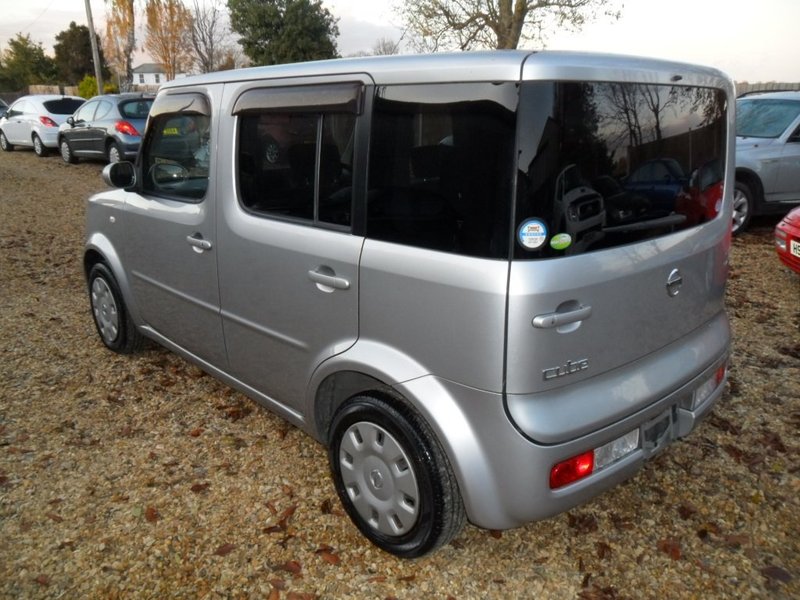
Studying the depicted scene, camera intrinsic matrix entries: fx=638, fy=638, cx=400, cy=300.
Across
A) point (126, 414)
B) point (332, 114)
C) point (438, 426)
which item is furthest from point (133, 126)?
point (438, 426)

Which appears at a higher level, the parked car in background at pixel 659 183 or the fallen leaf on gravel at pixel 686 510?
the parked car in background at pixel 659 183

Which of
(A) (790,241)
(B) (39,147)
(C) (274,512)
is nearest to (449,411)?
(C) (274,512)

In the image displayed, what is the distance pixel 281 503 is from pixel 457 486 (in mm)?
1082

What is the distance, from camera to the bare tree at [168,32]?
32625 mm

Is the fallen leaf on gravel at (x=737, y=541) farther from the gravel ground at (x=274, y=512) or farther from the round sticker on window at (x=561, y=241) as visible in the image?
the round sticker on window at (x=561, y=241)

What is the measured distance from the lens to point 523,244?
1.99m

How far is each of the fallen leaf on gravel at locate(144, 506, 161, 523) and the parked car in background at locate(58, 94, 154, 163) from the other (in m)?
11.4

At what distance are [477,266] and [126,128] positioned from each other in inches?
516

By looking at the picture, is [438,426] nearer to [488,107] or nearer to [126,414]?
[488,107]

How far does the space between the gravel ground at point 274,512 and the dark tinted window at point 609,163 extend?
136 centimetres

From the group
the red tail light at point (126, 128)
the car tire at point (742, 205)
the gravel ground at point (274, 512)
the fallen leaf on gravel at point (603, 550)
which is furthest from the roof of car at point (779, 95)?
the red tail light at point (126, 128)

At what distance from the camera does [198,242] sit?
11.0 ft

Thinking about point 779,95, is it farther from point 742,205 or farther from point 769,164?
point 742,205

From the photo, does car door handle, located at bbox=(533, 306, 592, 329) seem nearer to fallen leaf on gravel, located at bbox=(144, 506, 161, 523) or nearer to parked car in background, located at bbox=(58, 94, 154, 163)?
fallen leaf on gravel, located at bbox=(144, 506, 161, 523)
